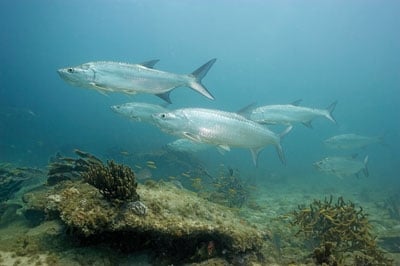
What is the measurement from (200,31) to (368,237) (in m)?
149

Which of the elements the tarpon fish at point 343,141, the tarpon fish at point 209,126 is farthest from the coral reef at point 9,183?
the tarpon fish at point 343,141

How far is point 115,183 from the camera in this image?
17.1 ft

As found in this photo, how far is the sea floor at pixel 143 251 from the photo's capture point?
473 centimetres

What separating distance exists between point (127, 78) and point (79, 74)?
113cm

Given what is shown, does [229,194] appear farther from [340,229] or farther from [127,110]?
[340,229]

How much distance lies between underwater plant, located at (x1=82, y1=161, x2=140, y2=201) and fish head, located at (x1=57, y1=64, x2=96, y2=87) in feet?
9.37

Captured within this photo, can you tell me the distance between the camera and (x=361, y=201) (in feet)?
61.2

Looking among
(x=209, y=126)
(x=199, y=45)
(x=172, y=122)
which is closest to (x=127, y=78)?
(x=172, y=122)

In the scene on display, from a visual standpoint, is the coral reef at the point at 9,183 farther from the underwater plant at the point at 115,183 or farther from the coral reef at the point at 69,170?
the underwater plant at the point at 115,183

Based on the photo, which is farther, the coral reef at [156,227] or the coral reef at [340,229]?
the coral reef at [340,229]

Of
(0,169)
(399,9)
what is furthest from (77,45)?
(0,169)

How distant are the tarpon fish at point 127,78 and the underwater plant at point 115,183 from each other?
2.84 m

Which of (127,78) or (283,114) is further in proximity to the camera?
(283,114)

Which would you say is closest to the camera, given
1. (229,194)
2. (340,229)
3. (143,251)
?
(143,251)
